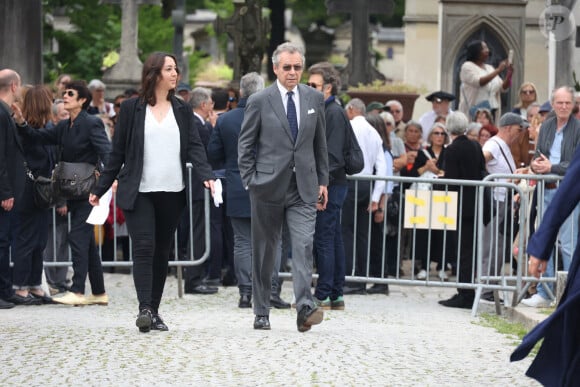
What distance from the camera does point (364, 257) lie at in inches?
587

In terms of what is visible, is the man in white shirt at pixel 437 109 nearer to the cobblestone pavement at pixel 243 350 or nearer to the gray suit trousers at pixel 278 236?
the cobblestone pavement at pixel 243 350

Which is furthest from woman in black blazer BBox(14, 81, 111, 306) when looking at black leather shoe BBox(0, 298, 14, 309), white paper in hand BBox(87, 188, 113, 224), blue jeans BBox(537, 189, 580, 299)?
blue jeans BBox(537, 189, 580, 299)

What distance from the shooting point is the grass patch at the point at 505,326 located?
11508mm

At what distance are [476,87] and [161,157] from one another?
10509 mm

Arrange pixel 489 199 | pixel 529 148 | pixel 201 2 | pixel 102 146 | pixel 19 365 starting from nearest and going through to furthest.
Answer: pixel 19 365, pixel 102 146, pixel 489 199, pixel 529 148, pixel 201 2

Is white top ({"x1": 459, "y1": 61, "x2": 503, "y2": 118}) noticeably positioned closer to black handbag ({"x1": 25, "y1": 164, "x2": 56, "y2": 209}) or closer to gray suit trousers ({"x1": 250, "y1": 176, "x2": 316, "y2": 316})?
black handbag ({"x1": 25, "y1": 164, "x2": 56, "y2": 209})

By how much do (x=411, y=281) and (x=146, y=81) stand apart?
174 inches

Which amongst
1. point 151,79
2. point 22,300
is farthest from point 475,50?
point 151,79

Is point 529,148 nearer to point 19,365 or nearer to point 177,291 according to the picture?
point 177,291

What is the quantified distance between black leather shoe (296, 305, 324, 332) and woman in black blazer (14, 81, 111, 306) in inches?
116

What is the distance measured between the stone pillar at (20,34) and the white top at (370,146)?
12.1 ft

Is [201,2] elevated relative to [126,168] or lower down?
elevated

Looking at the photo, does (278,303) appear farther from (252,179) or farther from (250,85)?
(252,179)

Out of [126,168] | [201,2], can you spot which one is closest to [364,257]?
[126,168]
